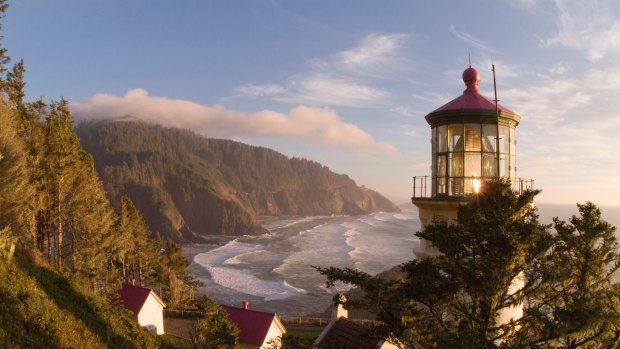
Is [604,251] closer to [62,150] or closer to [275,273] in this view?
[62,150]

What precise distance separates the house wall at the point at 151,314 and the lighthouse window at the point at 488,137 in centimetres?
1912

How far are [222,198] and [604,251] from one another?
498 feet

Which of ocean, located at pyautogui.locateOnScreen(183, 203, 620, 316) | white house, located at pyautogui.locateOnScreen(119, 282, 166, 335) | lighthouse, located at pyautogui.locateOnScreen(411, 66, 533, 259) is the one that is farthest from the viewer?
ocean, located at pyautogui.locateOnScreen(183, 203, 620, 316)

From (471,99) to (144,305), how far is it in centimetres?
1937

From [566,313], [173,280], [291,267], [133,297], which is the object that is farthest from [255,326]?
[291,267]

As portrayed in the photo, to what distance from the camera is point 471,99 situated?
8234 millimetres

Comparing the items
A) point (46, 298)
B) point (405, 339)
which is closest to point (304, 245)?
point (46, 298)

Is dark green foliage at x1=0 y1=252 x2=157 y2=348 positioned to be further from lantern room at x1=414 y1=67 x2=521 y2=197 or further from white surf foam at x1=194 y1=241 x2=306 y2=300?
white surf foam at x1=194 y1=241 x2=306 y2=300

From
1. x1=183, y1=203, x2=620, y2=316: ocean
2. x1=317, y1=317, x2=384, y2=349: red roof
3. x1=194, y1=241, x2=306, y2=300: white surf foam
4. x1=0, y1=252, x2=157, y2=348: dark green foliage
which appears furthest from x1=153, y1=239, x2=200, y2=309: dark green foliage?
x1=317, y1=317, x2=384, y2=349: red roof

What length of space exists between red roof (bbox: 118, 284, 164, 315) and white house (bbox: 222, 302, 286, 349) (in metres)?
4.91

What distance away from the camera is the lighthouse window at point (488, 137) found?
802 cm

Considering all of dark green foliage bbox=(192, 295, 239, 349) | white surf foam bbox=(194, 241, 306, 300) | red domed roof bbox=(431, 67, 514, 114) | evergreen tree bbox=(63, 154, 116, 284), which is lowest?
white surf foam bbox=(194, 241, 306, 300)

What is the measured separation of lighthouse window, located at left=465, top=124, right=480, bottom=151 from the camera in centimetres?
805

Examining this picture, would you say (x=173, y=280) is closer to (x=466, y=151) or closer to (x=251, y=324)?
(x=251, y=324)
